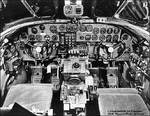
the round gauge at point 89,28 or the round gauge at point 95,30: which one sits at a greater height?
the round gauge at point 89,28

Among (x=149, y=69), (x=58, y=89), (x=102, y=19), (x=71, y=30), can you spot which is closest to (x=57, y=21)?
(x=71, y=30)

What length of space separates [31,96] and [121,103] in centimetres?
174

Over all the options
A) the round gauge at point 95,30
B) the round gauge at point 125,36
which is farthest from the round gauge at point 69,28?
the round gauge at point 125,36

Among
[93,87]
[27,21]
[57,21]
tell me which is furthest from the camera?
[57,21]

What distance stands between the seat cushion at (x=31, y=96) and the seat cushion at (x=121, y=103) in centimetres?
104

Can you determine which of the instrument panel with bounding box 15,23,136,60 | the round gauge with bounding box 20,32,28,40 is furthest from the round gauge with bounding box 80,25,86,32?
the round gauge with bounding box 20,32,28,40

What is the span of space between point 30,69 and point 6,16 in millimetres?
1656

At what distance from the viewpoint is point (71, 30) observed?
6.32m

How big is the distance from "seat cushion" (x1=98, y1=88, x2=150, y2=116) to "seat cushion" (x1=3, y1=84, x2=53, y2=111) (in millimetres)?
1037

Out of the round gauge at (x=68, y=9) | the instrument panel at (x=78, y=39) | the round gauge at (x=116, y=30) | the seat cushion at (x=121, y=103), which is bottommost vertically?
the seat cushion at (x=121, y=103)

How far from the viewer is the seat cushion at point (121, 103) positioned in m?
4.58

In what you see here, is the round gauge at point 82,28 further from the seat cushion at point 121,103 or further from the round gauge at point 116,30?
the seat cushion at point 121,103

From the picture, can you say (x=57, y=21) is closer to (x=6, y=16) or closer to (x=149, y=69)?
(x=6, y=16)

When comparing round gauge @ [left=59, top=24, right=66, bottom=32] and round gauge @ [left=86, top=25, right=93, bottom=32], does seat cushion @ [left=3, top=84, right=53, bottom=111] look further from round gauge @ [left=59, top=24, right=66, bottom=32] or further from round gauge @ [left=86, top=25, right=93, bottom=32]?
round gauge @ [left=86, top=25, right=93, bottom=32]
